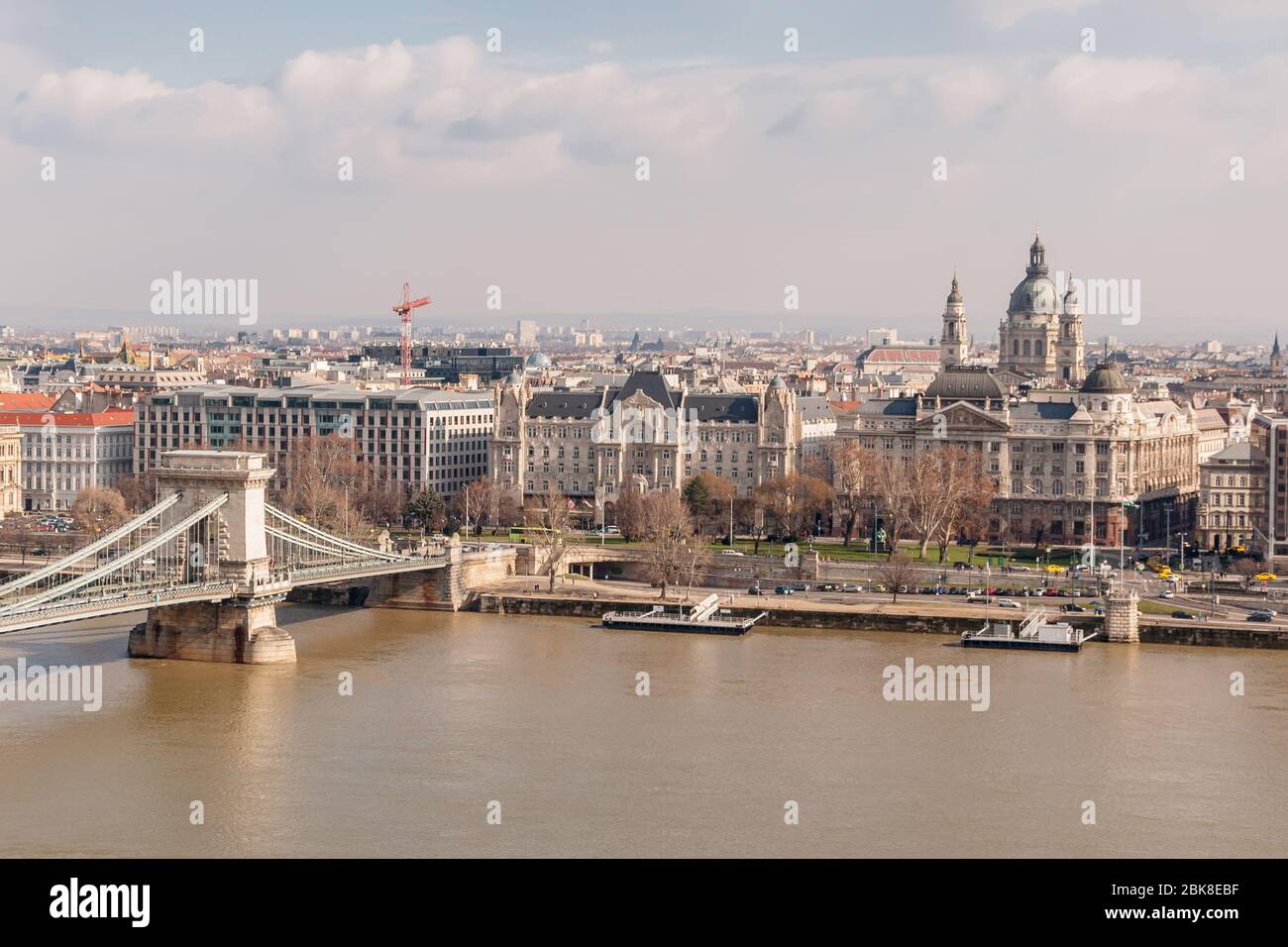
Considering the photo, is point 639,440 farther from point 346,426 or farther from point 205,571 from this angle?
point 205,571

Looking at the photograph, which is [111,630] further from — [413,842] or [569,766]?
[413,842]

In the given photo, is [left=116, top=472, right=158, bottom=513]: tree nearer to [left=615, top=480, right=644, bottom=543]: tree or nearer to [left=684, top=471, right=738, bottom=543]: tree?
[left=615, top=480, right=644, bottom=543]: tree

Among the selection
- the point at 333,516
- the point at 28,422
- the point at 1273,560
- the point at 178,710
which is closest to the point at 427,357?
the point at 28,422

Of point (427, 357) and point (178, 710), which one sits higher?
point (427, 357)

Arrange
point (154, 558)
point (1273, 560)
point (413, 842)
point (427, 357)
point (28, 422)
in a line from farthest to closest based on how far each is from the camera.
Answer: point (427, 357) → point (28, 422) → point (1273, 560) → point (154, 558) → point (413, 842)

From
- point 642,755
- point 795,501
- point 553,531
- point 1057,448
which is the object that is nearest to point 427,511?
point 553,531

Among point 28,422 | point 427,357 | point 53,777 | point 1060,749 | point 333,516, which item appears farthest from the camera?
point 427,357

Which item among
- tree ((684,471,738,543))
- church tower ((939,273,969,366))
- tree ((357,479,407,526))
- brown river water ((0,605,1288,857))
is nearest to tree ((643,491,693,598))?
tree ((684,471,738,543))
